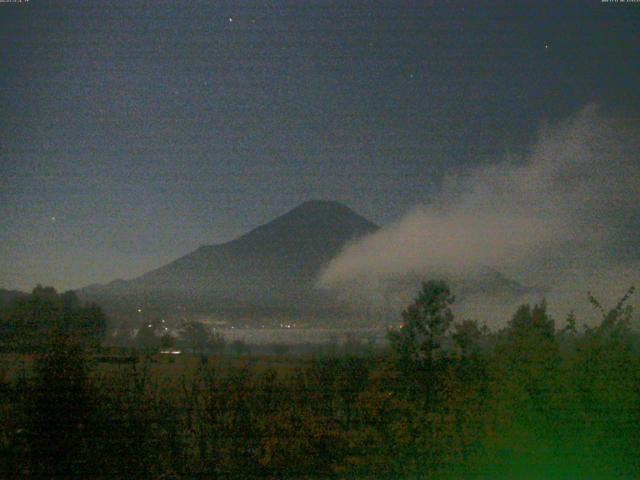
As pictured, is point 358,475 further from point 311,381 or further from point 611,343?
point 611,343

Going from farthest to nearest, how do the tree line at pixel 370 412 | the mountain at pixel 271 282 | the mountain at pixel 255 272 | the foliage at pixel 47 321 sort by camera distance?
the mountain at pixel 255 272, the mountain at pixel 271 282, the foliage at pixel 47 321, the tree line at pixel 370 412

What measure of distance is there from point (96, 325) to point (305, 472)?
1.86 meters

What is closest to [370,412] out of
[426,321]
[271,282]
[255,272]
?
[426,321]

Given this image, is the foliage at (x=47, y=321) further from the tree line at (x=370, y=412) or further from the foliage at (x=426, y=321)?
the foliage at (x=426, y=321)

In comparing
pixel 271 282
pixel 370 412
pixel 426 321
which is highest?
pixel 271 282

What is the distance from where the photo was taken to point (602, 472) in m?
3.23

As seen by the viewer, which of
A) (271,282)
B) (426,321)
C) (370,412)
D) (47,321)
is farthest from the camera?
(271,282)

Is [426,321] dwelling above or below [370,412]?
above

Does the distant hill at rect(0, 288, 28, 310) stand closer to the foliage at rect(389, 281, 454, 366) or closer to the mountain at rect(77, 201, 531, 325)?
the mountain at rect(77, 201, 531, 325)

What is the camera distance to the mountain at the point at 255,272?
17.3 feet

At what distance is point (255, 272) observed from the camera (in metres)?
5.91

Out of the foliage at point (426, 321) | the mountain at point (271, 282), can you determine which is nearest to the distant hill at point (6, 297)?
the mountain at point (271, 282)

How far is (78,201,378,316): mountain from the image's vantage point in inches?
208

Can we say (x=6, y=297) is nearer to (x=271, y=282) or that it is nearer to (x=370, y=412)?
(x=271, y=282)
